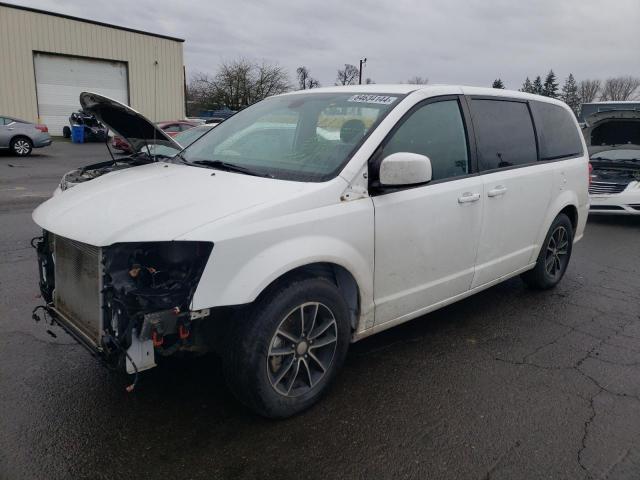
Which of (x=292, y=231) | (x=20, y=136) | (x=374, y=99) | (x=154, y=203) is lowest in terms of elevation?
(x=20, y=136)

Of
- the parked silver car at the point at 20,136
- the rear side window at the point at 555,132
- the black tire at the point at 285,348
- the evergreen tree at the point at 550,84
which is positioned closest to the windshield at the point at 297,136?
the black tire at the point at 285,348

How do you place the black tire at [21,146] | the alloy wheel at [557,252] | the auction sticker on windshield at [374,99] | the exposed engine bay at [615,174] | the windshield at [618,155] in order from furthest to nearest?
1. the black tire at [21,146]
2. the windshield at [618,155]
3. the exposed engine bay at [615,174]
4. the alloy wheel at [557,252]
5. the auction sticker on windshield at [374,99]

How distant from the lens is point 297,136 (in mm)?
3602

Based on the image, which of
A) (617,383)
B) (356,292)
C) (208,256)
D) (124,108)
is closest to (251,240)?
(208,256)

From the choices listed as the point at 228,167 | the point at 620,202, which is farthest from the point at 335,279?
the point at 620,202

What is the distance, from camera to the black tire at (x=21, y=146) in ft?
61.5

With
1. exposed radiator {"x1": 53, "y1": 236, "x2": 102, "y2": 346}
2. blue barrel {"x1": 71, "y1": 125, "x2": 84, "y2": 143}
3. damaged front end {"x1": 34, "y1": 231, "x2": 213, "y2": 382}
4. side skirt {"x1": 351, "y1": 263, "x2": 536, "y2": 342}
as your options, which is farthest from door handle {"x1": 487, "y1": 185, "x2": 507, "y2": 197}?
blue barrel {"x1": 71, "y1": 125, "x2": 84, "y2": 143}

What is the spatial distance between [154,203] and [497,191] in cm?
256

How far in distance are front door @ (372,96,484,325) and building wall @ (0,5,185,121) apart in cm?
2648

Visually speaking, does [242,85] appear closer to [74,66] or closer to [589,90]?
[74,66]

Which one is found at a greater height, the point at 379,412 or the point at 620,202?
the point at 620,202

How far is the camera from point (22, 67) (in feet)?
87.8

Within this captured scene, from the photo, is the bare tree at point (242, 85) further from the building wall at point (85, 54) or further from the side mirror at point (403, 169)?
the side mirror at point (403, 169)

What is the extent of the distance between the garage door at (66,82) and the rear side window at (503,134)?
2870 centimetres
